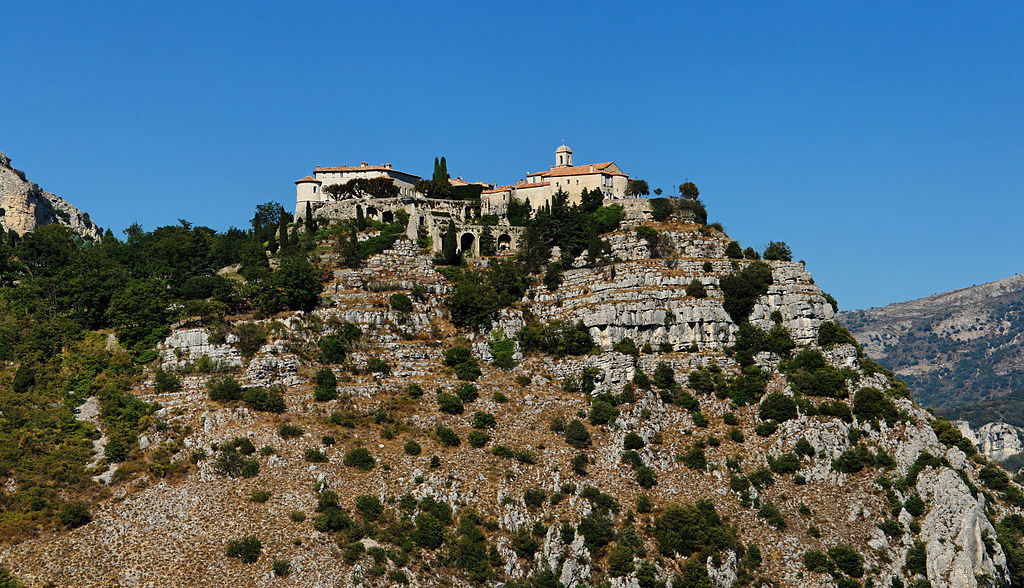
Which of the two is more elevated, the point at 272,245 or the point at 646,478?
the point at 272,245

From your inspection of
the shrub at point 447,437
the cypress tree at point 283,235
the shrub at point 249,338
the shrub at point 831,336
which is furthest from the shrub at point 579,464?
the cypress tree at point 283,235

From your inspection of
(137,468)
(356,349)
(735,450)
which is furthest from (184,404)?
(735,450)

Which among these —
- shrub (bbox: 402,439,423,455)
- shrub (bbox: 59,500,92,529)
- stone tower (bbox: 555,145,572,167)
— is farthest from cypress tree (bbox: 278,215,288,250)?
shrub (bbox: 59,500,92,529)

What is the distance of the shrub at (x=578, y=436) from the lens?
79.8m

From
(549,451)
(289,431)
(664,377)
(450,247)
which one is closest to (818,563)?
(664,377)

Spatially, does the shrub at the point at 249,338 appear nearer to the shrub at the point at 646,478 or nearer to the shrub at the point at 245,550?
the shrub at the point at 245,550

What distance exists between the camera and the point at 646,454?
79.3 meters

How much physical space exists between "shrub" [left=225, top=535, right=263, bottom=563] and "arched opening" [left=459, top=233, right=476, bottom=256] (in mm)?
49916

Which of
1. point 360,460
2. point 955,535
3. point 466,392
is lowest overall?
point 955,535

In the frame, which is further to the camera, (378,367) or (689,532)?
(378,367)

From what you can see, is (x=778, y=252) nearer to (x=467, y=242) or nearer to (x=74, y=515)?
(x=467, y=242)

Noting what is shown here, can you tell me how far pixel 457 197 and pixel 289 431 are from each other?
49.1 meters

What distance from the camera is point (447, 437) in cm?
7812

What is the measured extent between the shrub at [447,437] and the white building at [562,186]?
4098 centimetres
